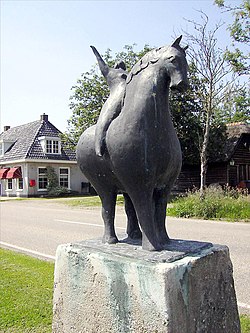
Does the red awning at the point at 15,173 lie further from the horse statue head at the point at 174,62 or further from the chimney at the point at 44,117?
the horse statue head at the point at 174,62

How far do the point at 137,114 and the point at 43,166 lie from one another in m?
26.2

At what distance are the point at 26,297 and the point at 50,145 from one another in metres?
24.7

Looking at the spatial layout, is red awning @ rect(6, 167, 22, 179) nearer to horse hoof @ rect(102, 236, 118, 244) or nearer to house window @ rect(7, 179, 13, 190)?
house window @ rect(7, 179, 13, 190)

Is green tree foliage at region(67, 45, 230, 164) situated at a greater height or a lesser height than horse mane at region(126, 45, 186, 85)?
greater

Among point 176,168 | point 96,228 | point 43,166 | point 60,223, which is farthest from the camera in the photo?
point 43,166

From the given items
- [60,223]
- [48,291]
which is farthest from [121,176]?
[60,223]

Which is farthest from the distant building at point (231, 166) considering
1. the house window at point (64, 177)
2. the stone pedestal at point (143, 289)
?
the stone pedestal at point (143, 289)

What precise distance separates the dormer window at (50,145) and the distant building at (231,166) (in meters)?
9.83

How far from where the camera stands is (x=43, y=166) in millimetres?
27797

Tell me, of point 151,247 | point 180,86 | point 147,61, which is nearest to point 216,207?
point 151,247

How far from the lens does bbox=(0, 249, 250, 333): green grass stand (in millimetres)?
3510

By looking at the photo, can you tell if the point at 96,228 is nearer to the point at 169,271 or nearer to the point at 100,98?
the point at 169,271

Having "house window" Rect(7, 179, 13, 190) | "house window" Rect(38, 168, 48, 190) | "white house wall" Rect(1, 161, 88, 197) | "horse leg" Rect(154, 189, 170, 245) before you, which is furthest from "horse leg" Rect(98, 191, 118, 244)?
"house window" Rect(7, 179, 13, 190)

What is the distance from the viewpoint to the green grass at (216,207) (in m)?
12.2
